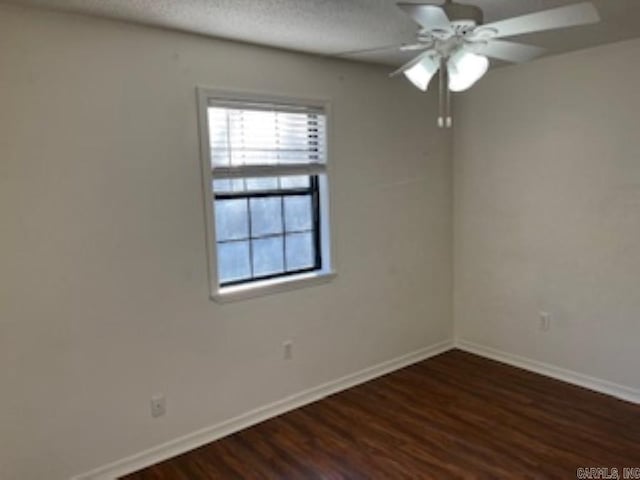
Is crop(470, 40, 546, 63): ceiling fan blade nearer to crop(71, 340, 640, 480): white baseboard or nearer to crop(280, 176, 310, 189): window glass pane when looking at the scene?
crop(280, 176, 310, 189): window glass pane

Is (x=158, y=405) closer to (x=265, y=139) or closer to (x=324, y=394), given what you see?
(x=324, y=394)

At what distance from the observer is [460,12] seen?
5.56 feet

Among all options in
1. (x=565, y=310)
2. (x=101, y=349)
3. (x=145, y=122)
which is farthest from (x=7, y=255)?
(x=565, y=310)

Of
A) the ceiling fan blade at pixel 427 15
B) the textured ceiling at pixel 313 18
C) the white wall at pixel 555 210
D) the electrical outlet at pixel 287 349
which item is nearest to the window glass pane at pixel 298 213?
the electrical outlet at pixel 287 349

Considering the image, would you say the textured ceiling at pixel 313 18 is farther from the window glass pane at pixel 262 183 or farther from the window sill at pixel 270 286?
the window sill at pixel 270 286

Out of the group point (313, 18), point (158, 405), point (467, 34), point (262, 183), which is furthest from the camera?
point (262, 183)

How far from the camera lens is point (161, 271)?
278 centimetres

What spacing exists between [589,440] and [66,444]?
9.66 ft

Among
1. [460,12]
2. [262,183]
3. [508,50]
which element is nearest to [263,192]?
[262,183]

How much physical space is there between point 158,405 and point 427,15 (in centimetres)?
245

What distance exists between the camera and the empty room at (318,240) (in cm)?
238

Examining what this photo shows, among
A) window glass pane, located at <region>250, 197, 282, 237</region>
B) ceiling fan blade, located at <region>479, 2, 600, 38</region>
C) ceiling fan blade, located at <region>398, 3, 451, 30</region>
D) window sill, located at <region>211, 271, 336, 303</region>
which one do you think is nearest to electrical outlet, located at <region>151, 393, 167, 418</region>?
window sill, located at <region>211, 271, 336, 303</region>

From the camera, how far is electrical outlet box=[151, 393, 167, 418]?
2.81 meters

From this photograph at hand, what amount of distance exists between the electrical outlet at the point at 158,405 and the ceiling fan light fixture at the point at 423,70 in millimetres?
2207
